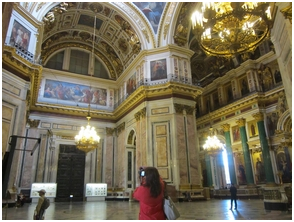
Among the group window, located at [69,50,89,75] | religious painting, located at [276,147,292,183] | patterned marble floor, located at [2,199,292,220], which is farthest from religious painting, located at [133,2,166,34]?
religious painting, located at [276,147,292,183]

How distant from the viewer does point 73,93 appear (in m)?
15.1

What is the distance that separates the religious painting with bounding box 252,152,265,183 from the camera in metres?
13.7

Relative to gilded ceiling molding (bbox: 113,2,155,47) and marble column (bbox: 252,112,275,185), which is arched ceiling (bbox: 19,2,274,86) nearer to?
gilded ceiling molding (bbox: 113,2,155,47)

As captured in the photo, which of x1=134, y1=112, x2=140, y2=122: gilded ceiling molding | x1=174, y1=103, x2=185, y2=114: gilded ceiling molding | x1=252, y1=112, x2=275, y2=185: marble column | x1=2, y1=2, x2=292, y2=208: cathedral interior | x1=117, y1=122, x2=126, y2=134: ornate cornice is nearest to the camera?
x1=2, y1=2, x2=292, y2=208: cathedral interior

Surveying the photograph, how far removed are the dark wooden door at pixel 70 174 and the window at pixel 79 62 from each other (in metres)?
5.13

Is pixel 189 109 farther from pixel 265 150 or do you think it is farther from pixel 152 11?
pixel 152 11

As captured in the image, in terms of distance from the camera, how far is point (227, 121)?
53.3ft

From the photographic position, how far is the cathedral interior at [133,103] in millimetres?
10508

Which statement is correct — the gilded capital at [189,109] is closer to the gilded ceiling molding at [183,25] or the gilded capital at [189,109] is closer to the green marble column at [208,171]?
the gilded ceiling molding at [183,25]

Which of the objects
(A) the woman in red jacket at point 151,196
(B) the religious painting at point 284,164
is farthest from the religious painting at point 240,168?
(A) the woman in red jacket at point 151,196

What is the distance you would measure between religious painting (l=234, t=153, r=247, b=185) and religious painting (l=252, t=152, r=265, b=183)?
2.53 ft

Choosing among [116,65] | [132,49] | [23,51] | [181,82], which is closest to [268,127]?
[181,82]

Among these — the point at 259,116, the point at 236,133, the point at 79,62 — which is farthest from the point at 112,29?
the point at 236,133

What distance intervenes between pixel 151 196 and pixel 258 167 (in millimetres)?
13922
